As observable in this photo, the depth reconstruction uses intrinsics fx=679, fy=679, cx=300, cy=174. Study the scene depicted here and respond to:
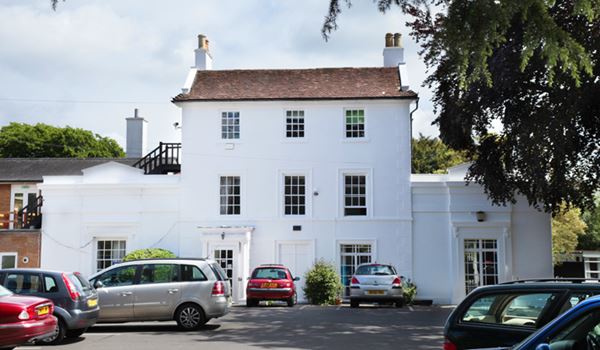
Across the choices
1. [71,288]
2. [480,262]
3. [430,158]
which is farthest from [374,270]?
[430,158]

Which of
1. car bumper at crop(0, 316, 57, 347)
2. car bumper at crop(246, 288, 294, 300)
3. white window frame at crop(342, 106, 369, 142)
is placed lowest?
car bumper at crop(246, 288, 294, 300)

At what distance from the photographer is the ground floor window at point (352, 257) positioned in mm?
29062

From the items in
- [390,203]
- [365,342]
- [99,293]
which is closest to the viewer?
[365,342]

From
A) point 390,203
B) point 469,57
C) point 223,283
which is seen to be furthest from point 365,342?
point 390,203

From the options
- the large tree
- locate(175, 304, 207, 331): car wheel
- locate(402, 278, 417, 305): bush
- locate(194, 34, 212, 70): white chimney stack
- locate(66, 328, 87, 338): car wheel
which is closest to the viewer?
locate(66, 328, 87, 338): car wheel

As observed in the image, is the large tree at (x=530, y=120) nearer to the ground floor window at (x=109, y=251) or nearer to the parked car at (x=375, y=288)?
the parked car at (x=375, y=288)

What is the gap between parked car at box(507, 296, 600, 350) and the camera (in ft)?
16.0

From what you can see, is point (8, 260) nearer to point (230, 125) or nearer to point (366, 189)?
point (230, 125)

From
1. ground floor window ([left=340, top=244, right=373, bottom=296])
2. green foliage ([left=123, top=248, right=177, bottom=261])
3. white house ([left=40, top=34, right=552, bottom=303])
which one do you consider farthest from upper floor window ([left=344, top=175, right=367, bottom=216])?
green foliage ([left=123, top=248, right=177, bottom=261])

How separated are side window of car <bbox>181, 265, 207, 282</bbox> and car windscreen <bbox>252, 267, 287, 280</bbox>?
807 centimetres

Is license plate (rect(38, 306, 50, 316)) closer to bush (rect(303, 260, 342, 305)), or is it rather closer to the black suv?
the black suv

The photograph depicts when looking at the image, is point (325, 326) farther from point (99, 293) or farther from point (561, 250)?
point (561, 250)

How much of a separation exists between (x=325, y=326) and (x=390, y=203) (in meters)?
12.2

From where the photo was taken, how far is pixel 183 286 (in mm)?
16859
